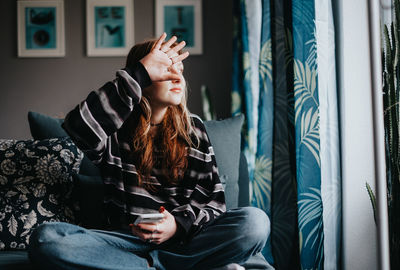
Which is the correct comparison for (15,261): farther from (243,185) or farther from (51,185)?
(243,185)

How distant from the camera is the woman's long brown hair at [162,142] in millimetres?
1379

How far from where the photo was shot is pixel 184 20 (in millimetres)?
2688

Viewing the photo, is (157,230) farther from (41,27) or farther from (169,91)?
(41,27)

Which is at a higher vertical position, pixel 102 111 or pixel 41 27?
pixel 41 27

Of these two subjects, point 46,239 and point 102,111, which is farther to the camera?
point 102,111

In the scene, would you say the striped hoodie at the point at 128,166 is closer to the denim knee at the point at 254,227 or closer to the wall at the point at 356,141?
the denim knee at the point at 254,227

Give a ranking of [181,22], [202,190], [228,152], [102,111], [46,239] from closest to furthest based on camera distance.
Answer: [46,239] < [102,111] < [202,190] < [228,152] < [181,22]

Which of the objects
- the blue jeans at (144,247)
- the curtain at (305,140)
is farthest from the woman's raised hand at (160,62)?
the blue jeans at (144,247)

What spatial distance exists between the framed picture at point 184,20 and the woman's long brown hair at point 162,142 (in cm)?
126

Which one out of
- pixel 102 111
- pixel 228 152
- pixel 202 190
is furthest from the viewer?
pixel 228 152

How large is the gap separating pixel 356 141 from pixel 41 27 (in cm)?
249

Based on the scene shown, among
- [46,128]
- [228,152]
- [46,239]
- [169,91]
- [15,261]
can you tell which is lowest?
[15,261]

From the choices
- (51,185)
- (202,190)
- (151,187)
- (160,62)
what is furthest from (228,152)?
(51,185)

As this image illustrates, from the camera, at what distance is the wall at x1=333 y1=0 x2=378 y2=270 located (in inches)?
47.1
